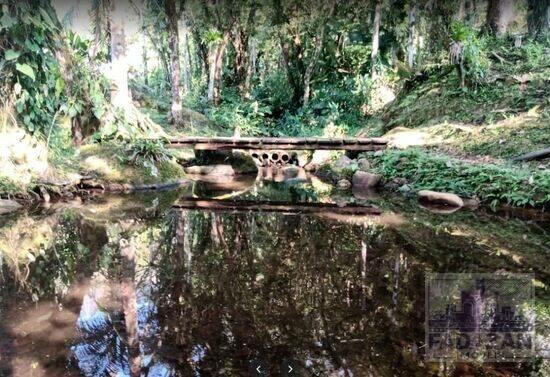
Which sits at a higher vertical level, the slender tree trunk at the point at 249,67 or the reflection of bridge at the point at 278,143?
the slender tree trunk at the point at 249,67

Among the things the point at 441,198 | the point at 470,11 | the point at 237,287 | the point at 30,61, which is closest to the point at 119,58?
the point at 30,61

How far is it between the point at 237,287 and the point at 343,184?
7.32m

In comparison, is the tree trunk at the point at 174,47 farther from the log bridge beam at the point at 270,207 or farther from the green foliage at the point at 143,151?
the log bridge beam at the point at 270,207

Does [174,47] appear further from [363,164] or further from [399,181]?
[399,181]

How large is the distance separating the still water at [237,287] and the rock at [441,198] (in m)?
0.68

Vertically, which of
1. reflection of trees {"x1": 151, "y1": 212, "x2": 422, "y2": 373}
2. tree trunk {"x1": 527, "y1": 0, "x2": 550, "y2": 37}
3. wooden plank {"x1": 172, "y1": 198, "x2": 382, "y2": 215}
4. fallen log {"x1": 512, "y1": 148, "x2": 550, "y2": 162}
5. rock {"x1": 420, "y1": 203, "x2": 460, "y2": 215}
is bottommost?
reflection of trees {"x1": 151, "y1": 212, "x2": 422, "y2": 373}

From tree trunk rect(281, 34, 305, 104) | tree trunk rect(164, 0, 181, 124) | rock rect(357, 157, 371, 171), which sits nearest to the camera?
rock rect(357, 157, 371, 171)

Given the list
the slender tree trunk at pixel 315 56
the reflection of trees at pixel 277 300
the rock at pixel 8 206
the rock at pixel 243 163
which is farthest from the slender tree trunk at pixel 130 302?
the slender tree trunk at pixel 315 56

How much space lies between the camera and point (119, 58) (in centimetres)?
1250

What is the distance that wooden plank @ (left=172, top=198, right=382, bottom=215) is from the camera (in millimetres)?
8234

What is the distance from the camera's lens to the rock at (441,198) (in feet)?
28.4

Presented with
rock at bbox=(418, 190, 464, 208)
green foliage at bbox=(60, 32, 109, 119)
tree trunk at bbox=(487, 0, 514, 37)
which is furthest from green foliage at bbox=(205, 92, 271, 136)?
rock at bbox=(418, 190, 464, 208)

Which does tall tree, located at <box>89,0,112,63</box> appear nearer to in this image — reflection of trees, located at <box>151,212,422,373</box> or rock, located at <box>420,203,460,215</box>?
reflection of trees, located at <box>151,212,422,373</box>

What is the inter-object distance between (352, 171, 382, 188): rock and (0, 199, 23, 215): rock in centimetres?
725
